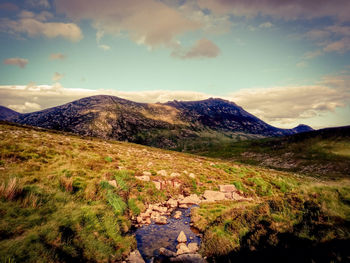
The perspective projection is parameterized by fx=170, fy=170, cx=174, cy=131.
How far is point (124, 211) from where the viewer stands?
36.8 feet

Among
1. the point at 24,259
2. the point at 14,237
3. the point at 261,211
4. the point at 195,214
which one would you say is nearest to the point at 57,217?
the point at 14,237

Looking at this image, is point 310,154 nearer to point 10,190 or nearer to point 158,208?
point 158,208

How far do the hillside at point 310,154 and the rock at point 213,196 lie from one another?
220ft

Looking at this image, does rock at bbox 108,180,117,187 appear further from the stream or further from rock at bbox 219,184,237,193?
rock at bbox 219,184,237,193

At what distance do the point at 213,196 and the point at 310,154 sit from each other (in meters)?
104

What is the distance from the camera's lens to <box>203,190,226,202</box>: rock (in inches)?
643

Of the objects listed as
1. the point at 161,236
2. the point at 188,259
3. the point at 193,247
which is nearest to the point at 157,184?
the point at 161,236

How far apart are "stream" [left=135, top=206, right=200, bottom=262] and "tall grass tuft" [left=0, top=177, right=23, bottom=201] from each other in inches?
245

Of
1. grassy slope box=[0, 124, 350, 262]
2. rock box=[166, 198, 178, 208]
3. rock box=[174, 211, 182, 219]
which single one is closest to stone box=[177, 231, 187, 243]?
grassy slope box=[0, 124, 350, 262]

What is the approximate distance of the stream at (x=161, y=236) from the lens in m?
8.72

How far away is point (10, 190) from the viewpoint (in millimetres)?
7344

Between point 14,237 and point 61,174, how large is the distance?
6229 millimetres

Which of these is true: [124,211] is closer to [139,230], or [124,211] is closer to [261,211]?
[139,230]

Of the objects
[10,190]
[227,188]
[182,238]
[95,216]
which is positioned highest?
[10,190]
